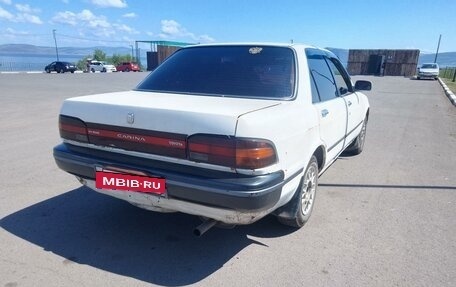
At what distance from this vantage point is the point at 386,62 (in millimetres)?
40656

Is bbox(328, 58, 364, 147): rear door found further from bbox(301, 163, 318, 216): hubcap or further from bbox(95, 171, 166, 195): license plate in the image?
bbox(95, 171, 166, 195): license plate

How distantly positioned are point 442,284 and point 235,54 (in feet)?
8.42

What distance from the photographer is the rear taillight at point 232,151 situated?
2.17 m

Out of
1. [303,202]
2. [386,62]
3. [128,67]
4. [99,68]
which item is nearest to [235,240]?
[303,202]

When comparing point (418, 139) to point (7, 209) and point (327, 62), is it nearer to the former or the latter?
point (327, 62)

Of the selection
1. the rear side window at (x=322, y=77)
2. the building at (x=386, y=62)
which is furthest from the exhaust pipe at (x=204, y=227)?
the building at (x=386, y=62)

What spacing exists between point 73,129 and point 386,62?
44.3 meters

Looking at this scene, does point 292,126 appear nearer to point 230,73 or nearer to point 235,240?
point 230,73

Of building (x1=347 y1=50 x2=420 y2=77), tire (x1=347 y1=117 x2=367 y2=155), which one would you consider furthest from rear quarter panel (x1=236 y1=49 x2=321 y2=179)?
building (x1=347 y1=50 x2=420 y2=77)

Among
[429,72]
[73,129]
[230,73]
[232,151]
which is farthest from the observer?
[429,72]

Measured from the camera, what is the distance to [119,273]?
98.6 inches

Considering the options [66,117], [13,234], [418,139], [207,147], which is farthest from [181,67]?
[418,139]

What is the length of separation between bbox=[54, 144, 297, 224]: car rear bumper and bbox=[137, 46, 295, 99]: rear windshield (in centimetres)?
90

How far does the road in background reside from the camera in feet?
8.16
